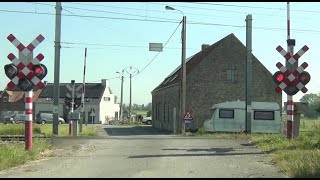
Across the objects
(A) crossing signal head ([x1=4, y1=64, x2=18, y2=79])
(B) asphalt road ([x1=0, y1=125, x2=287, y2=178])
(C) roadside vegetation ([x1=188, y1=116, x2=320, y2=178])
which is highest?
(A) crossing signal head ([x1=4, y1=64, x2=18, y2=79])

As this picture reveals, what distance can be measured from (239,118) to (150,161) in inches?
921

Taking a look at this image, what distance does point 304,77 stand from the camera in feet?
57.1

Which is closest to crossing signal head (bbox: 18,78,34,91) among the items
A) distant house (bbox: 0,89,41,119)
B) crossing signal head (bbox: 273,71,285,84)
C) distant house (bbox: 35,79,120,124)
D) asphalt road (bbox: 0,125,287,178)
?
asphalt road (bbox: 0,125,287,178)

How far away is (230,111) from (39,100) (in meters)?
60.1

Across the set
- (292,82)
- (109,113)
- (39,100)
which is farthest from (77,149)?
(109,113)

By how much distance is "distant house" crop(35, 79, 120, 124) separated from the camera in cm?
8720

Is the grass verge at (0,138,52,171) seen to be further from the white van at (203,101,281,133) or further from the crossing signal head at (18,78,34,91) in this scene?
the white van at (203,101,281,133)

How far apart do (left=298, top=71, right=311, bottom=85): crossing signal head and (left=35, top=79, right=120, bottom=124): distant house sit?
2628 inches

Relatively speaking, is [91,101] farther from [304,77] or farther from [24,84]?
[24,84]

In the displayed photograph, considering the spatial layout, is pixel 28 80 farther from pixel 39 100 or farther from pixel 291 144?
pixel 39 100

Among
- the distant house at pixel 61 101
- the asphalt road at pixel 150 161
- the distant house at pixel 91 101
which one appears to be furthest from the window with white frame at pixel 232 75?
the distant house at pixel 61 101

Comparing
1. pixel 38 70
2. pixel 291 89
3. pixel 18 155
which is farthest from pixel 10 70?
pixel 291 89

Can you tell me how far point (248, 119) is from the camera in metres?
30.2

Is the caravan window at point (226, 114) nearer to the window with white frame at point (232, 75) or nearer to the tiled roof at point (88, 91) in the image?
the window with white frame at point (232, 75)
